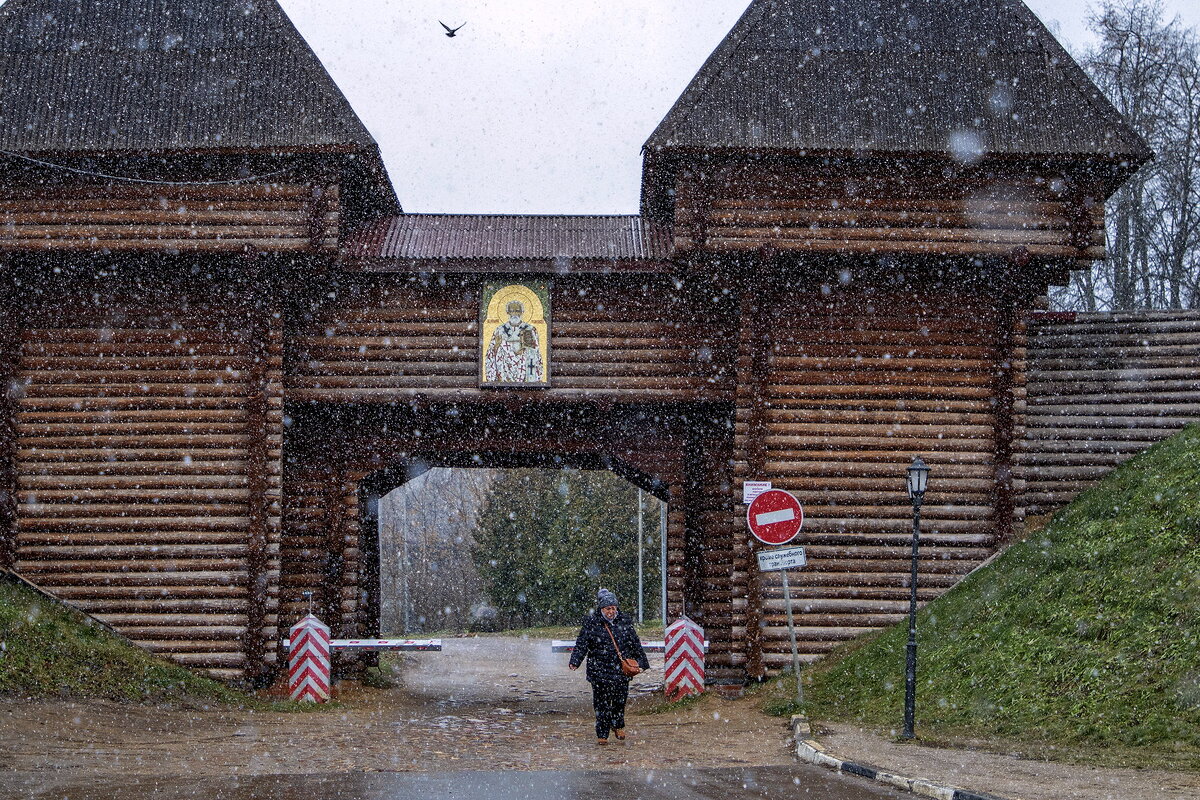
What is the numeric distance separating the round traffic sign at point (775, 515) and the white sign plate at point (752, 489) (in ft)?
1.57

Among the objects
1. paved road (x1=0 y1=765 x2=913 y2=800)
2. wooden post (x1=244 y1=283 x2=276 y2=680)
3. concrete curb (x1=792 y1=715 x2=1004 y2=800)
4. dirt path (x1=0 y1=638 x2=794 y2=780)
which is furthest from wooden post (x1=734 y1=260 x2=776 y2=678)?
paved road (x1=0 y1=765 x2=913 y2=800)

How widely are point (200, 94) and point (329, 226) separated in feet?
8.59

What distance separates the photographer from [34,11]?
58.7 feet

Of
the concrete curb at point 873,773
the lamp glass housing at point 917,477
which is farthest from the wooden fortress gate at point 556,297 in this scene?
the concrete curb at point 873,773

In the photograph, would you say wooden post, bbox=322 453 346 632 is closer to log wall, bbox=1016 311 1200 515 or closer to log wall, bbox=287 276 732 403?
log wall, bbox=287 276 732 403

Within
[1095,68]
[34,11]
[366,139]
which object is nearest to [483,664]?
[366,139]

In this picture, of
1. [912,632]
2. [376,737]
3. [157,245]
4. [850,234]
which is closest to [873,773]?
[912,632]

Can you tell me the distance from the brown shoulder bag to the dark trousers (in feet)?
0.45

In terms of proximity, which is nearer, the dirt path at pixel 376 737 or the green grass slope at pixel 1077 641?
the dirt path at pixel 376 737

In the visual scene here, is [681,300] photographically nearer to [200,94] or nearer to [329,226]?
[329,226]

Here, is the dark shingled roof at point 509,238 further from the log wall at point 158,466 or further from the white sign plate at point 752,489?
the white sign plate at point 752,489

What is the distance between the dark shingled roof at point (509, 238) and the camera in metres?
17.3

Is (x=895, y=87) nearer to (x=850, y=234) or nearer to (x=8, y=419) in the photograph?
(x=850, y=234)

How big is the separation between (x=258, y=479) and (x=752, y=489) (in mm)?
6891
